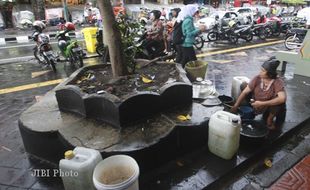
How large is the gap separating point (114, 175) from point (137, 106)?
1.08 m

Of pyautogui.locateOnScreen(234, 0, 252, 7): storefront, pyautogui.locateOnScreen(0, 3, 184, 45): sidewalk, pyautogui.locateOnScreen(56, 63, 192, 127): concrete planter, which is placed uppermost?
pyautogui.locateOnScreen(234, 0, 252, 7): storefront

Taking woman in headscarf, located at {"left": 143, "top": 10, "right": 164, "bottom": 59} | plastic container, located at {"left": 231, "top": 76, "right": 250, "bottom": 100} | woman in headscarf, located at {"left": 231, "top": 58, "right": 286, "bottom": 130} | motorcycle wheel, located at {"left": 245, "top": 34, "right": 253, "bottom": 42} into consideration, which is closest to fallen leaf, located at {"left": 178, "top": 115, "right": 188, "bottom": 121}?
woman in headscarf, located at {"left": 231, "top": 58, "right": 286, "bottom": 130}

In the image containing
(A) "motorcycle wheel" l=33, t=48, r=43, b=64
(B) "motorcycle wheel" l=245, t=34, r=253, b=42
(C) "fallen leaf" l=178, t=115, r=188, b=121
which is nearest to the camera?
(C) "fallen leaf" l=178, t=115, r=188, b=121

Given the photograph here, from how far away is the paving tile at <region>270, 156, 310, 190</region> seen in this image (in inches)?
116

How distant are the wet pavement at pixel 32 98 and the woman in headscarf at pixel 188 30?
3.50 ft

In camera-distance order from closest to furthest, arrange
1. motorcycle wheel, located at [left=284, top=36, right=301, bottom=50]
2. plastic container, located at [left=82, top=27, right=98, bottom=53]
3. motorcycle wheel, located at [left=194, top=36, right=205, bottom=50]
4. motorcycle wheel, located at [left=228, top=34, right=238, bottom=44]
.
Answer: plastic container, located at [left=82, top=27, right=98, bottom=53] → motorcycle wheel, located at [left=284, top=36, right=301, bottom=50] → motorcycle wheel, located at [left=194, top=36, right=205, bottom=50] → motorcycle wheel, located at [left=228, top=34, right=238, bottom=44]

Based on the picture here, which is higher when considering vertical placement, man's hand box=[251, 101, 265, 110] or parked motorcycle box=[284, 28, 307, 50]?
parked motorcycle box=[284, 28, 307, 50]

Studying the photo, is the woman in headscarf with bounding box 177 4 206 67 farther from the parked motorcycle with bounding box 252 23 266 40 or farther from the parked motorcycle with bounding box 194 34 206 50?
the parked motorcycle with bounding box 252 23 266 40

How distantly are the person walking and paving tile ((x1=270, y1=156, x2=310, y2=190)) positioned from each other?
3.65 metres

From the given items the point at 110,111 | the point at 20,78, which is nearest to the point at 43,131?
the point at 110,111

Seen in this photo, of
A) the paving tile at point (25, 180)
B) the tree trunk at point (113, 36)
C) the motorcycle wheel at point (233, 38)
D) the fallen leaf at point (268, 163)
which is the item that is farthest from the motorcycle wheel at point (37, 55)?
the motorcycle wheel at point (233, 38)

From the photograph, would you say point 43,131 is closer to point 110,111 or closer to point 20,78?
point 110,111

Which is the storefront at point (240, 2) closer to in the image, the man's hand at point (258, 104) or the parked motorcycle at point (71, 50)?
the parked motorcycle at point (71, 50)

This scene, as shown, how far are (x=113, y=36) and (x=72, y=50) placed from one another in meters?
4.87
